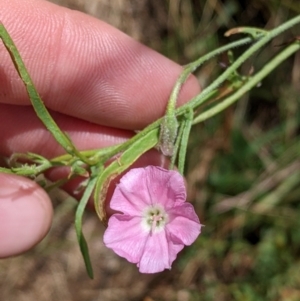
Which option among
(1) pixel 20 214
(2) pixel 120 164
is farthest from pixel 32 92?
(1) pixel 20 214

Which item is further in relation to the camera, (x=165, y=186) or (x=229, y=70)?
(x=229, y=70)

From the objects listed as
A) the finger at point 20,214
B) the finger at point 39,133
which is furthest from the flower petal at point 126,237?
the finger at point 39,133

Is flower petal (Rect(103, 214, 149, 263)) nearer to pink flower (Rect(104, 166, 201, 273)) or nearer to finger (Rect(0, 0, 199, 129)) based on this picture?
pink flower (Rect(104, 166, 201, 273))

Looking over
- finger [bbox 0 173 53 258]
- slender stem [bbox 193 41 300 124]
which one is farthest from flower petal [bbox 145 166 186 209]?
Answer: finger [bbox 0 173 53 258]

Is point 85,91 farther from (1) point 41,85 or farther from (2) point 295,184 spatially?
(2) point 295,184

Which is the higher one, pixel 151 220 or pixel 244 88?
Result: pixel 244 88

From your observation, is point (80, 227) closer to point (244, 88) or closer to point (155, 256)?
point (155, 256)

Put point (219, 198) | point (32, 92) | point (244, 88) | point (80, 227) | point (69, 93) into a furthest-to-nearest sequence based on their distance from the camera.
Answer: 1. point (219, 198)
2. point (69, 93)
3. point (244, 88)
4. point (80, 227)
5. point (32, 92)
